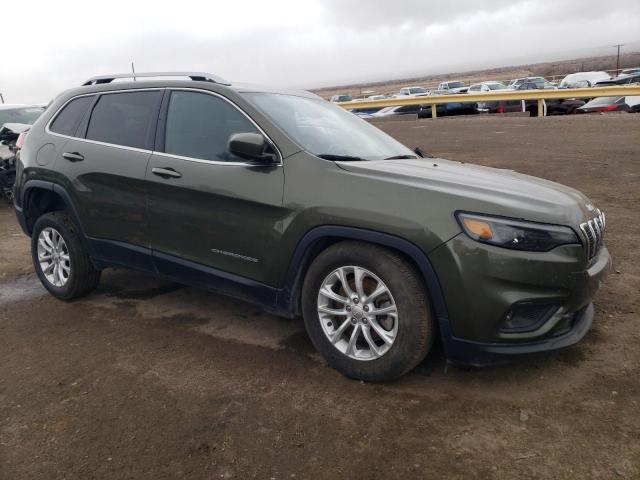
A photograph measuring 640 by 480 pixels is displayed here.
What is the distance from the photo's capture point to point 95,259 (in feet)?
14.7

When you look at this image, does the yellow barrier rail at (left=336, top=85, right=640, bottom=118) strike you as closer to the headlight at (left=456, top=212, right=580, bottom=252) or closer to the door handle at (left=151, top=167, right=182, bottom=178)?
the headlight at (left=456, top=212, right=580, bottom=252)

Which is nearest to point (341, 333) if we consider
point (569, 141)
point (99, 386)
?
point (99, 386)

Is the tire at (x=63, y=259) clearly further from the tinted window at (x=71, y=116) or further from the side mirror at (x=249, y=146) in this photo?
the side mirror at (x=249, y=146)

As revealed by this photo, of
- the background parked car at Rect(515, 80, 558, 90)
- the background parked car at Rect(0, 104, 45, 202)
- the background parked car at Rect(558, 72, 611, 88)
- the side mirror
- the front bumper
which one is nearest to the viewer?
the front bumper

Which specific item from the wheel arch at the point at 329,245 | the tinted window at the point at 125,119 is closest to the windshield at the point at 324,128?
the wheel arch at the point at 329,245

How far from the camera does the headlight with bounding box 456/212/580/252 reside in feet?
9.09

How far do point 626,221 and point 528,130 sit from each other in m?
9.84

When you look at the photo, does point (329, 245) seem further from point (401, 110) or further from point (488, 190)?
point (401, 110)

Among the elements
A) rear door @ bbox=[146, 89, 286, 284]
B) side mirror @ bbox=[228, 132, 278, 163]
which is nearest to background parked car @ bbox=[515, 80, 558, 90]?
rear door @ bbox=[146, 89, 286, 284]

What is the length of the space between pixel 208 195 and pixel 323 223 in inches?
34.6

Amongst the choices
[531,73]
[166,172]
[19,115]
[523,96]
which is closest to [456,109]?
[523,96]

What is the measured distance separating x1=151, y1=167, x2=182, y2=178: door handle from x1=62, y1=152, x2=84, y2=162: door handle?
0.88 metres

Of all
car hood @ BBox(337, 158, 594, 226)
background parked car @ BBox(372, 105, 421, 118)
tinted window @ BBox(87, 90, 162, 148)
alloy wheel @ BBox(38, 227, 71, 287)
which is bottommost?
alloy wheel @ BBox(38, 227, 71, 287)

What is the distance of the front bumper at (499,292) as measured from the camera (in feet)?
9.04
